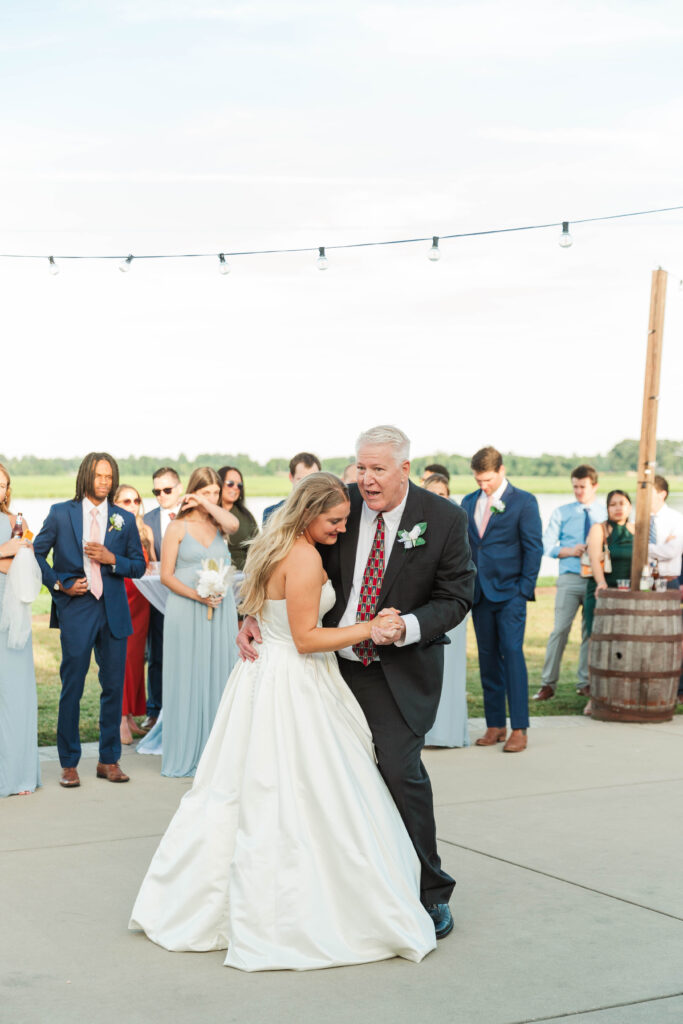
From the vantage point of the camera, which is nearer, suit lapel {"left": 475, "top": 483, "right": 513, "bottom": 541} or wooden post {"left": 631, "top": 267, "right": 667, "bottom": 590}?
suit lapel {"left": 475, "top": 483, "right": 513, "bottom": 541}

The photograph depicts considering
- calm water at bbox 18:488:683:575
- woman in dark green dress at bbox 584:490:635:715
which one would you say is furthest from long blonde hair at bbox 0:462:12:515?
woman in dark green dress at bbox 584:490:635:715

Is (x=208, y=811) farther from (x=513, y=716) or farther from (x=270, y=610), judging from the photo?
(x=513, y=716)

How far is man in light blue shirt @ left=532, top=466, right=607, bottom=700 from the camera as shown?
465 inches

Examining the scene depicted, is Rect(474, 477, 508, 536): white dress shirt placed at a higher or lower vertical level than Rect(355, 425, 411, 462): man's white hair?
lower

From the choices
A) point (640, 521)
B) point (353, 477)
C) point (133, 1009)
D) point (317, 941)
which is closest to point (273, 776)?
point (317, 941)

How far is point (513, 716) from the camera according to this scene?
9055mm

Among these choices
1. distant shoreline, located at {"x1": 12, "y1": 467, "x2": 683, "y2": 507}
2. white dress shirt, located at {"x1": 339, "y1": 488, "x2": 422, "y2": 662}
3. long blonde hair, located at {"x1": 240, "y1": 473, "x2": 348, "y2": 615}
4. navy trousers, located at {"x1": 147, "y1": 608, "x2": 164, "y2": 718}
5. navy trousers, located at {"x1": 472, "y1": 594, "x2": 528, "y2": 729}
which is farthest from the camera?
distant shoreline, located at {"x1": 12, "y1": 467, "x2": 683, "y2": 507}

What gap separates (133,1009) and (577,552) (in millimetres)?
8483

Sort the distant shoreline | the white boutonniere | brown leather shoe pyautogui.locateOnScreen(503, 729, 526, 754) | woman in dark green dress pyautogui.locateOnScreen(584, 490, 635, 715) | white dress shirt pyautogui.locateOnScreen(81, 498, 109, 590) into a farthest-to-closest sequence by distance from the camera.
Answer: the distant shoreline < woman in dark green dress pyautogui.locateOnScreen(584, 490, 635, 715) < brown leather shoe pyautogui.locateOnScreen(503, 729, 526, 754) < white dress shirt pyautogui.locateOnScreen(81, 498, 109, 590) < the white boutonniere

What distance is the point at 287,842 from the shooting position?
466cm

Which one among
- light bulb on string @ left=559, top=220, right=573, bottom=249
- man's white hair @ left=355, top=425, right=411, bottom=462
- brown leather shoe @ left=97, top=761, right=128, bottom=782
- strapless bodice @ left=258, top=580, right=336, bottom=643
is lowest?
brown leather shoe @ left=97, top=761, right=128, bottom=782

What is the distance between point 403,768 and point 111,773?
3488 mm

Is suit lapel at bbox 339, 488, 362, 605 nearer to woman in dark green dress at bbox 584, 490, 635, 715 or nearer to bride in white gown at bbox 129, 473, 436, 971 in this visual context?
bride in white gown at bbox 129, 473, 436, 971

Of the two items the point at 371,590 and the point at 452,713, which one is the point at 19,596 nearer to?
the point at 371,590
